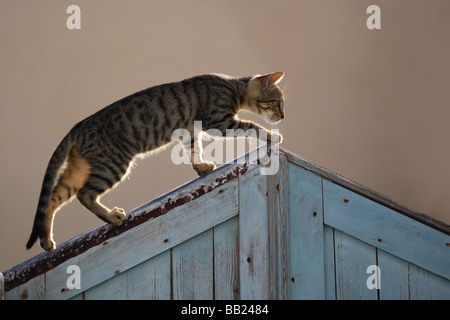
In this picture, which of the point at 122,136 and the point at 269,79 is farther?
the point at 269,79

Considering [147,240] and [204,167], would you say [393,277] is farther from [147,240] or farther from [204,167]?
[204,167]

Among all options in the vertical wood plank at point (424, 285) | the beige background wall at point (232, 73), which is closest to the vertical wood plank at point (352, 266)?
the vertical wood plank at point (424, 285)

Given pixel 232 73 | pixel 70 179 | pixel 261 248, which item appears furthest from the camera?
pixel 232 73

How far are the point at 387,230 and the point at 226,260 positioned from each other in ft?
1.67

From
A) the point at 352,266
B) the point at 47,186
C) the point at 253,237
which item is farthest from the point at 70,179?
the point at 352,266

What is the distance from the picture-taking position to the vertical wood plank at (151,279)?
172cm

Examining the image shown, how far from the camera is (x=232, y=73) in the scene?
4785 millimetres

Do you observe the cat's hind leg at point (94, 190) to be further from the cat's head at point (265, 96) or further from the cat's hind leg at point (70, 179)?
the cat's head at point (265, 96)

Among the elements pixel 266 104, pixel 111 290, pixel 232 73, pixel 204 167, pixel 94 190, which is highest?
pixel 232 73

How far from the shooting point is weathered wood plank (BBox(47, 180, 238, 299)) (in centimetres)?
171

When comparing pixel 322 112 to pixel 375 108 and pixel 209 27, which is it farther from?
pixel 209 27

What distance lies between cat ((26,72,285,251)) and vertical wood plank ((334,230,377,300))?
0.75 metres

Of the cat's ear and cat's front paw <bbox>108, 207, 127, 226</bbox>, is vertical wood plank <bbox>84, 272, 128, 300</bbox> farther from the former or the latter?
the cat's ear

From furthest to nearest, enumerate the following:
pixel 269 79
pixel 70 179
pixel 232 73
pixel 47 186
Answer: pixel 232 73, pixel 269 79, pixel 70 179, pixel 47 186
